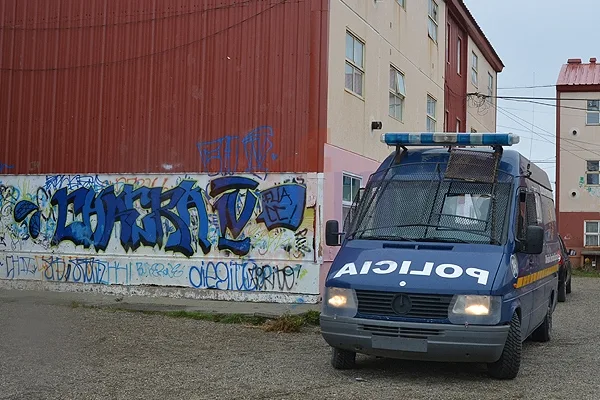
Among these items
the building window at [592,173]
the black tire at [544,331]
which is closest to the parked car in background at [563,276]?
the black tire at [544,331]

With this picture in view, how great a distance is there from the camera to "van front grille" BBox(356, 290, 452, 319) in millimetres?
7762

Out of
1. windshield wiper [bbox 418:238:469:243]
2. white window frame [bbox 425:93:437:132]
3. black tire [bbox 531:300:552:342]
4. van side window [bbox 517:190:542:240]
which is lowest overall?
black tire [bbox 531:300:552:342]

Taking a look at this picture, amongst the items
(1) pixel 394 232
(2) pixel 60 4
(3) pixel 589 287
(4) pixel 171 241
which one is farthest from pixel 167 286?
(3) pixel 589 287

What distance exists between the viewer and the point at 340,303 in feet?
26.7

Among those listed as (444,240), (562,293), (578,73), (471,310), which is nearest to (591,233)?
(578,73)

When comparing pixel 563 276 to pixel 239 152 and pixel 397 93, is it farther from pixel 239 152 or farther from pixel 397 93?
pixel 239 152

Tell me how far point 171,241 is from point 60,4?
228 inches

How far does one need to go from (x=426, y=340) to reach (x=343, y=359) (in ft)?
4.02

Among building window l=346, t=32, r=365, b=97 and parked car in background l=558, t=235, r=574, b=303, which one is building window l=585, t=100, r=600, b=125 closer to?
parked car in background l=558, t=235, r=574, b=303

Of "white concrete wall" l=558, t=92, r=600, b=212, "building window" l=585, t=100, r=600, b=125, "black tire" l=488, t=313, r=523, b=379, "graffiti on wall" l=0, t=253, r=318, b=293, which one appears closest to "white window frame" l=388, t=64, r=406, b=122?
"graffiti on wall" l=0, t=253, r=318, b=293

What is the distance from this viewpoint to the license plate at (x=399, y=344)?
774cm

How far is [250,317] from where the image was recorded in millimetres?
12727

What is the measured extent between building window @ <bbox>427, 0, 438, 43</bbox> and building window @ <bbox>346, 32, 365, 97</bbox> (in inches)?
241

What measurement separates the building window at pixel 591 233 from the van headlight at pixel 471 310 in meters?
30.6
